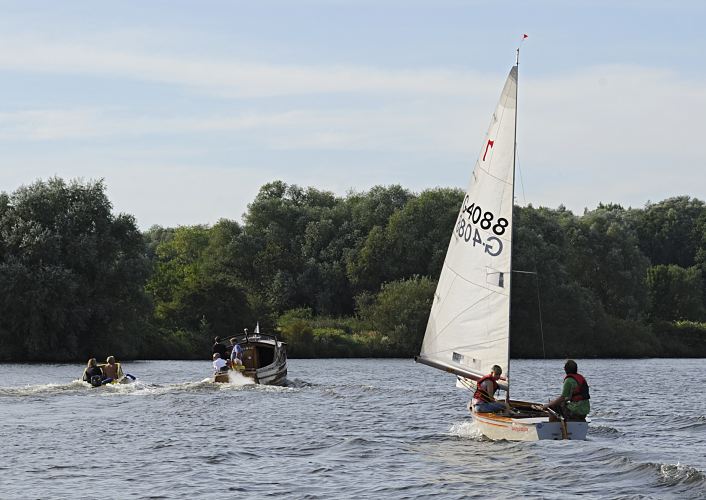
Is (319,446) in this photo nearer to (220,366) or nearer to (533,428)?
(533,428)

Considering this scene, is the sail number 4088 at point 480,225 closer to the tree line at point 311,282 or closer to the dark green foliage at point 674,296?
the tree line at point 311,282

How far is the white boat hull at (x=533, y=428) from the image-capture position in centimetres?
3088

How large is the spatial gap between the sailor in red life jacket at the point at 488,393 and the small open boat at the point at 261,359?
20826mm

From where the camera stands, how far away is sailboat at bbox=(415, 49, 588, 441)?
31734 millimetres

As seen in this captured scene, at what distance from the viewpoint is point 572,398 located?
30938 mm

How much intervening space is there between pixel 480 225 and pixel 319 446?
25.0 ft

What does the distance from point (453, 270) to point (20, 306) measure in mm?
54528

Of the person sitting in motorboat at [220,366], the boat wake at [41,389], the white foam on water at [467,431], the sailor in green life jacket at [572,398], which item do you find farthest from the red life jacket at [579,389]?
the boat wake at [41,389]

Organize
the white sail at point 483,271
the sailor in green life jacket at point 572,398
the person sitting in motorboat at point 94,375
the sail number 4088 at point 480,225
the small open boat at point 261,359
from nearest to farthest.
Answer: the sailor in green life jacket at point 572,398
the white sail at point 483,271
the sail number 4088 at point 480,225
the person sitting in motorboat at point 94,375
the small open boat at point 261,359

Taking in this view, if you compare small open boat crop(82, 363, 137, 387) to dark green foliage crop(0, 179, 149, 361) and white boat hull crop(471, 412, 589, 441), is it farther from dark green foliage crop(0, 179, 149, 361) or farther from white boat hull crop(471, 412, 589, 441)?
dark green foliage crop(0, 179, 149, 361)

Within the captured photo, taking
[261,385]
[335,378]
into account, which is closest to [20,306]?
[335,378]

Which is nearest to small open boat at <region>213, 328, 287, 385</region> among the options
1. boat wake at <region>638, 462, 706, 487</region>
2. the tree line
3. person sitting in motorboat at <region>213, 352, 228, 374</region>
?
person sitting in motorboat at <region>213, 352, 228, 374</region>

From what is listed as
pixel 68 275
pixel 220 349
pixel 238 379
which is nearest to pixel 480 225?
pixel 238 379

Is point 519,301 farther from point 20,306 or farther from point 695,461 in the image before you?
point 695,461
